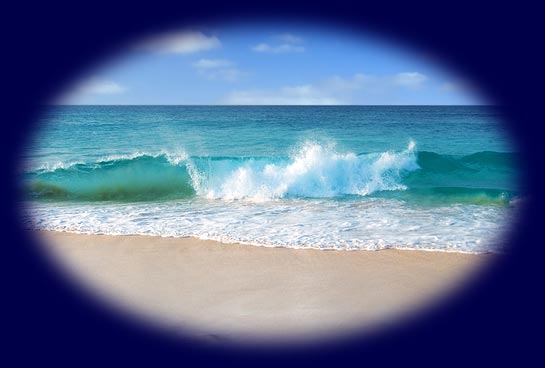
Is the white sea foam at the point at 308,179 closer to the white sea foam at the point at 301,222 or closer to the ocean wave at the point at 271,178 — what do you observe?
the ocean wave at the point at 271,178

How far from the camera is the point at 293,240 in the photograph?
254 inches

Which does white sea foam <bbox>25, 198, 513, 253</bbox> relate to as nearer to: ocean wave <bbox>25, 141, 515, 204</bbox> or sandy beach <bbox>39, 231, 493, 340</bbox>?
sandy beach <bbox>39, 231, 493, 340</bbox>

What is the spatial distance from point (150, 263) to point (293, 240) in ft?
6.92

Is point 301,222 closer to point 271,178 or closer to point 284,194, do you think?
point 284,194

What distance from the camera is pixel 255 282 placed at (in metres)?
4.99

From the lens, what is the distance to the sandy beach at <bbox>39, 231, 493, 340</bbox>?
4160mm

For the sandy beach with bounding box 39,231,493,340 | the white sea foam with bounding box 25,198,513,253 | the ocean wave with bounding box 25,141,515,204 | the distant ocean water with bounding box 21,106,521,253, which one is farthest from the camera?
the ocean wave with bounding box 25,141,515,204

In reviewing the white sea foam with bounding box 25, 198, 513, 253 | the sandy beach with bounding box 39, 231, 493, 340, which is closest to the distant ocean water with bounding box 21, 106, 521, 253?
the white sea foam with bounding box 25, 198, 513, 253

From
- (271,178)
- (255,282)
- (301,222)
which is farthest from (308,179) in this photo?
(255,282)

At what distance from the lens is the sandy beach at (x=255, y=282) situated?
4.16 m

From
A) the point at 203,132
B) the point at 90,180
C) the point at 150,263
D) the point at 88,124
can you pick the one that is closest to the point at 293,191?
the point at 150,263

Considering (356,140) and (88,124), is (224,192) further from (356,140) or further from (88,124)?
(88,124)

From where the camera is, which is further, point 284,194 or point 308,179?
point 308,179

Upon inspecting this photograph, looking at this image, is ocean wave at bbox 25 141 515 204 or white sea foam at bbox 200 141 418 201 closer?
white sea foam at bbox 200 141 418 201
